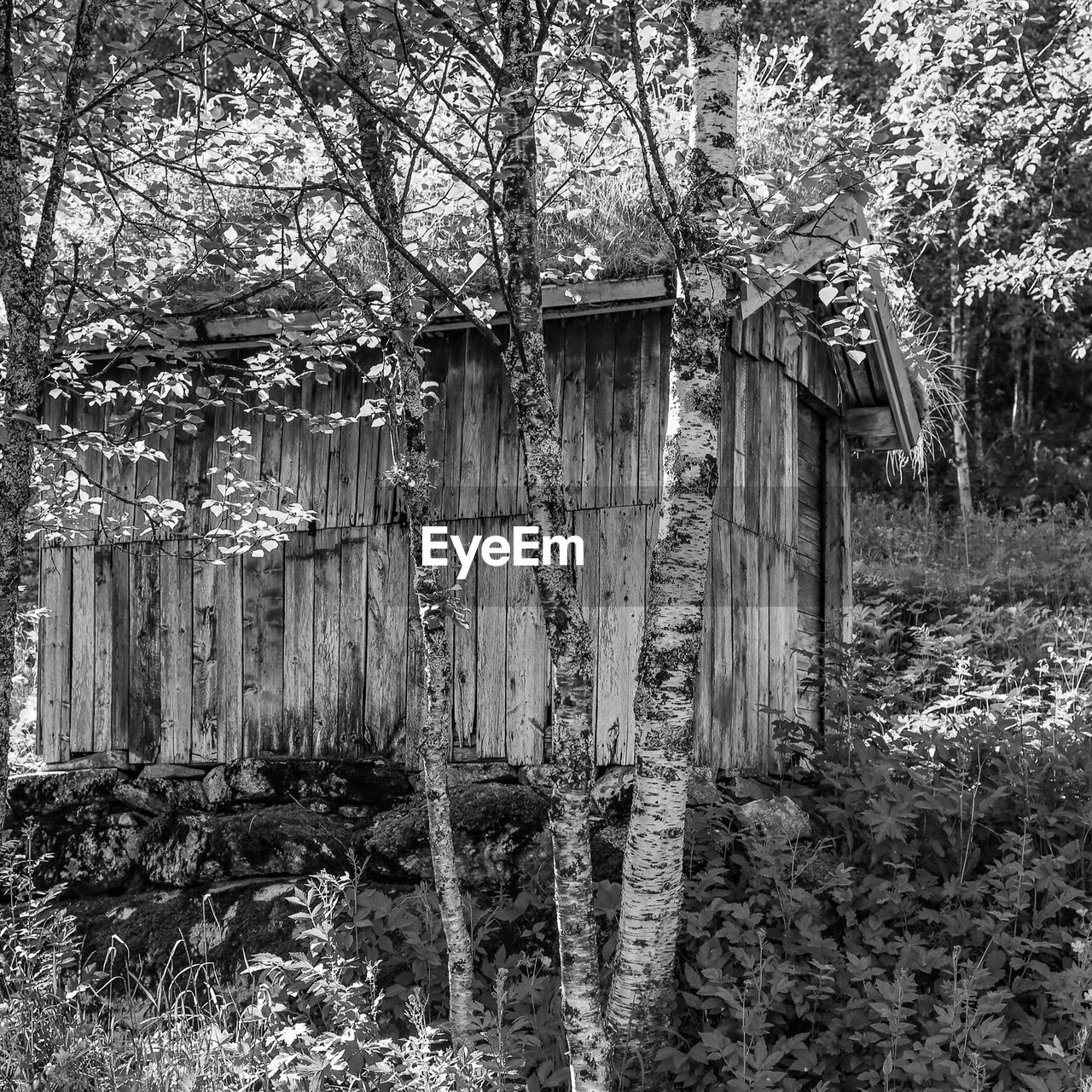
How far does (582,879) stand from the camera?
3982 mm

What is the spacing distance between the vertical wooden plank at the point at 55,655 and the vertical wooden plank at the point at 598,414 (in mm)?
3828

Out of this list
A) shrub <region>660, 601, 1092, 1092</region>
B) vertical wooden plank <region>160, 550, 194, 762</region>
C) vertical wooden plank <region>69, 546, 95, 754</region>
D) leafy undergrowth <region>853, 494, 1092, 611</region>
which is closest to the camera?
shrub <region>660, 601, 1092, 1092</region>

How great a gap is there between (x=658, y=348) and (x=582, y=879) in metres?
3.38

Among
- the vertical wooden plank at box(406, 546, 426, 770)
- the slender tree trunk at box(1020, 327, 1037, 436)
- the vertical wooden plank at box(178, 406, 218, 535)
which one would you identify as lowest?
the vertical wooden plank at box(406, 546, 426, 770)

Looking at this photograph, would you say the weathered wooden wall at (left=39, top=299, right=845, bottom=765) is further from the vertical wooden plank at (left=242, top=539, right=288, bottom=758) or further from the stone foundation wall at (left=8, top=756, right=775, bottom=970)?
the stone foundation wall at (left=8, top=756, right=775, bottom=970)

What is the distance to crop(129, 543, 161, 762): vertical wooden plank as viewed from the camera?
7508 millimetres

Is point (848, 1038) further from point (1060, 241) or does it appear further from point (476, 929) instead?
point (1060, 241)

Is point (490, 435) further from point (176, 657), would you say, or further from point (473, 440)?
point (176, 657)

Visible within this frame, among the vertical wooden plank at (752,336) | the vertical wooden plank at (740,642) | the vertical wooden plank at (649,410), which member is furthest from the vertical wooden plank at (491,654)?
the vertical wooden plank at (752,336)

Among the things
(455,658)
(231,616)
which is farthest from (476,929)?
(231,616)

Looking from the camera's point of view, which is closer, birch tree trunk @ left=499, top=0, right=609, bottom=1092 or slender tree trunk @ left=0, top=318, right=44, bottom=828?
birch tree trunk @ left=499, top=0, right=609, bottom=1092

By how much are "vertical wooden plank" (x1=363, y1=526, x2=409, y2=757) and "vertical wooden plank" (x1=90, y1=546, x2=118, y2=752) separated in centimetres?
196

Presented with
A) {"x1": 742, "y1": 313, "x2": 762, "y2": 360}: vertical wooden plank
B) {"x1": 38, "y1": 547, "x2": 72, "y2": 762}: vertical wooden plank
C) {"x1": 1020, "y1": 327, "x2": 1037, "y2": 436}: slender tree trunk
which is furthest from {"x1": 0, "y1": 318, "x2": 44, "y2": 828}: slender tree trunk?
{"x1": 1020, "y1": 327, "x2": 1037, "y2": 436}: slender tree trunk

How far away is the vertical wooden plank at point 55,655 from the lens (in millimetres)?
7766
